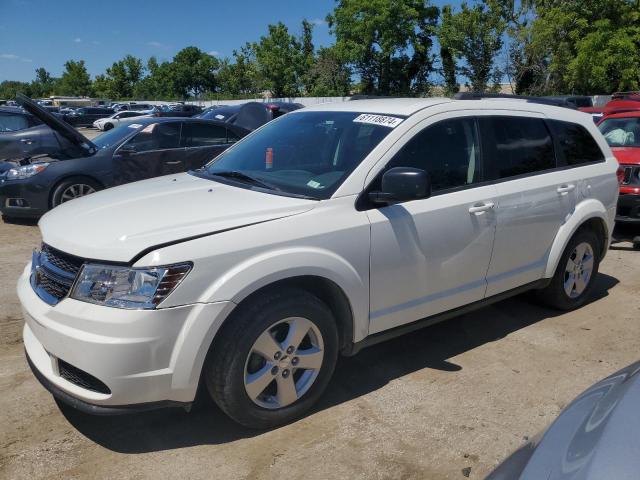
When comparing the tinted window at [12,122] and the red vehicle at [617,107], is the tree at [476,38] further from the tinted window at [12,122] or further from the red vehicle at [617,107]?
the tinted window at [12,122]

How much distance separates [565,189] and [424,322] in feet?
5.55

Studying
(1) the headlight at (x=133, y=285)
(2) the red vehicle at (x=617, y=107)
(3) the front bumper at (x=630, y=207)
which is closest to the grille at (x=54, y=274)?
(1) the headlight at (x=133, y=285)

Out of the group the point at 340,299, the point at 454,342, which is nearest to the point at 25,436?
the point at 340,299

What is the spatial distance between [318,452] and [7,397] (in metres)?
1.93

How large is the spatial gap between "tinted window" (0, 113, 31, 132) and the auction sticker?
9.26 meters

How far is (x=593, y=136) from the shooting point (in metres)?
4.97

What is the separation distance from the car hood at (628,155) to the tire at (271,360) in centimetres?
575

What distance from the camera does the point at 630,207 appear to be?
7199mm

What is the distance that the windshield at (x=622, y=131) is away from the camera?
7.97 m

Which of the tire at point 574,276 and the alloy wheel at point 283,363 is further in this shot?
the tire at point 574,276

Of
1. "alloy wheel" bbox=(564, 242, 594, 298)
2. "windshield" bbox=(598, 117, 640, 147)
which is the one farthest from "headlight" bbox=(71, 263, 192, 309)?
"windshield" bbox=(598, 117, 640, 147)

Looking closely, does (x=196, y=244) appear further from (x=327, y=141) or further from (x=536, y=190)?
(x=536, y=190)

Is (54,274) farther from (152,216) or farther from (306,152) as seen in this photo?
(306,152)

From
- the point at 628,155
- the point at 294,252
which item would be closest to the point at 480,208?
the point at 294,252
